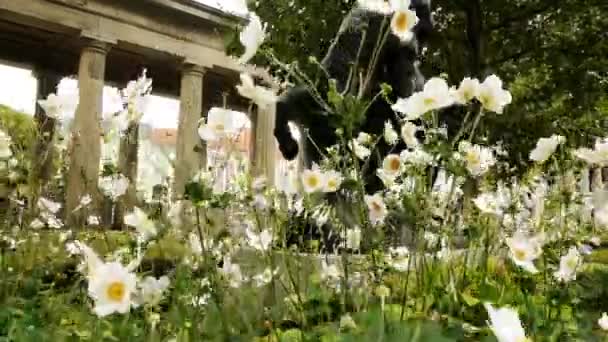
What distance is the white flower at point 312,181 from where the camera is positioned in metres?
2.18

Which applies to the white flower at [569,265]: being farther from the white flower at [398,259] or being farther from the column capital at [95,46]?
the column capital at [95,46]

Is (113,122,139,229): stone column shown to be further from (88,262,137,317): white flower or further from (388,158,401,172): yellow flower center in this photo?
(88,262,137,317): white flower

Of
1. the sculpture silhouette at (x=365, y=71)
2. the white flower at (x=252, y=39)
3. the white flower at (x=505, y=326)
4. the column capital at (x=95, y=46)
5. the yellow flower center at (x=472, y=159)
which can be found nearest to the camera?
the white flower at (x=505, y=326)

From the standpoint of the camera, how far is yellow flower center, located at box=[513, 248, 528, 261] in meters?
1.90

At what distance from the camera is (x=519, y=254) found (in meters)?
1.91

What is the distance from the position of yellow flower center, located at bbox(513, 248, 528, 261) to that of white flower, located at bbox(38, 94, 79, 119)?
73.5 inches

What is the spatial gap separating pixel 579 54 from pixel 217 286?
14.9 metres

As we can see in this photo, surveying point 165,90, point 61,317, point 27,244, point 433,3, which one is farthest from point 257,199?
point 165,90

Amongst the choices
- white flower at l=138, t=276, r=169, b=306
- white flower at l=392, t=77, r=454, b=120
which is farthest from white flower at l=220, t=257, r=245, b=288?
white flower at l=392, t=77, r=454, b=120

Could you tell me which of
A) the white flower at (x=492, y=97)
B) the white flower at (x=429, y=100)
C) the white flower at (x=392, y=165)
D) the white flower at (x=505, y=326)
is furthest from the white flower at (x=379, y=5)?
the white flower at (x=505, y=326)

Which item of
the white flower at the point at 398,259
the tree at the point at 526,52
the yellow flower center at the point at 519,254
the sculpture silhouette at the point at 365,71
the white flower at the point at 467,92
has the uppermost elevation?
the tree at the point at 526,52

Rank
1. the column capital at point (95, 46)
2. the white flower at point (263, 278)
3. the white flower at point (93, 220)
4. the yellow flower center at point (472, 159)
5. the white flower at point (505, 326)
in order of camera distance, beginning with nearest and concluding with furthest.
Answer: the white flower at point (505, 326) < the yellow flower center at point (472, 159) < the white flower at point (263, 278) < the white flower at point (93, 220) < the column capital at point (95, 46)

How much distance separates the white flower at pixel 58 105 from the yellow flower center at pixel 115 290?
1.52m

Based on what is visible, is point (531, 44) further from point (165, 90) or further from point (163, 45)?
point (165, 90)
